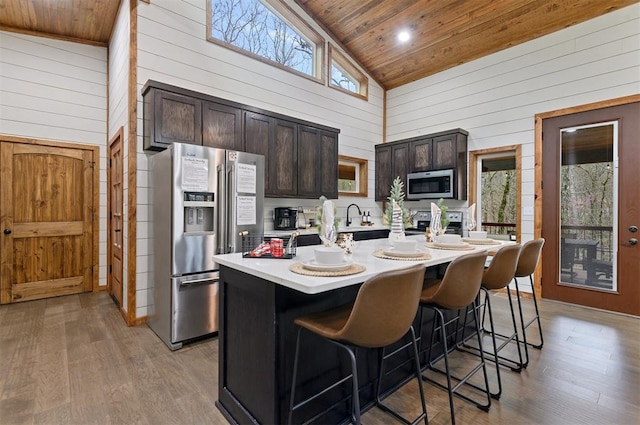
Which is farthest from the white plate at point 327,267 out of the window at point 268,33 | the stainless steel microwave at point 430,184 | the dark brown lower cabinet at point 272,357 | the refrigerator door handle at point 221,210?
the stainless steel microwave at point 430,184

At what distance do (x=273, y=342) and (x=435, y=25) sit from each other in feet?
16.0

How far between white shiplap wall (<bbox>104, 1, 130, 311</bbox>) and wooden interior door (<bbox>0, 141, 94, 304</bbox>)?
0.97 meters

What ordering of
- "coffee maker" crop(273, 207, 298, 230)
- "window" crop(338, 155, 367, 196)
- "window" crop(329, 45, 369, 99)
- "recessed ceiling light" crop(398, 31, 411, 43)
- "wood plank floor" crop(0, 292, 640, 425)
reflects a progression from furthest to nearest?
"window" crop(338, 155, 367, 196), "window" crop(329, 45, 369, 99), "recessed ceiling light" crop(398, 31, 411, 43), "coffee maker" crop(273, 207, 298, 230), "wood plank floor" crop(0, 292, 640, 425)

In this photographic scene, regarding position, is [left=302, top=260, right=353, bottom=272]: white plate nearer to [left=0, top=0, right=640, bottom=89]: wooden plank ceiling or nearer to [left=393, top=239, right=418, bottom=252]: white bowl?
[left=393, top=239, right=418, bottom=252]: white bowl

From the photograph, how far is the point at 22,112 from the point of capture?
3.96 meters

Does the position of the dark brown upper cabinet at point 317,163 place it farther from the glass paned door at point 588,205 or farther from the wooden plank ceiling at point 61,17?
the glass paned door at point 588,205

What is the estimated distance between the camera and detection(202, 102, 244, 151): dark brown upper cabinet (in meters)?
3.52

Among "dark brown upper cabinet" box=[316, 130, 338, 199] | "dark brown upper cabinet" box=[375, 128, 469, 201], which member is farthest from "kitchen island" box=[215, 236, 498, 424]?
"dark brown upper cabinet" box=[375, 128, 469, 201]

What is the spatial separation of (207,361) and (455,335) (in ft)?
7.03

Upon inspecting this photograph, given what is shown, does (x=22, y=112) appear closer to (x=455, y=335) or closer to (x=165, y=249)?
(x=165, y=249)

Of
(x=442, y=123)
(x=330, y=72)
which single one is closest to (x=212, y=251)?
(x=330, y=72)

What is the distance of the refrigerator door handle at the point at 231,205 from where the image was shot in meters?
3.03

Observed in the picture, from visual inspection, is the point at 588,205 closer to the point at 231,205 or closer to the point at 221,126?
the point at 231,205

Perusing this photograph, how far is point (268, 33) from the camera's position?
4695 mm
